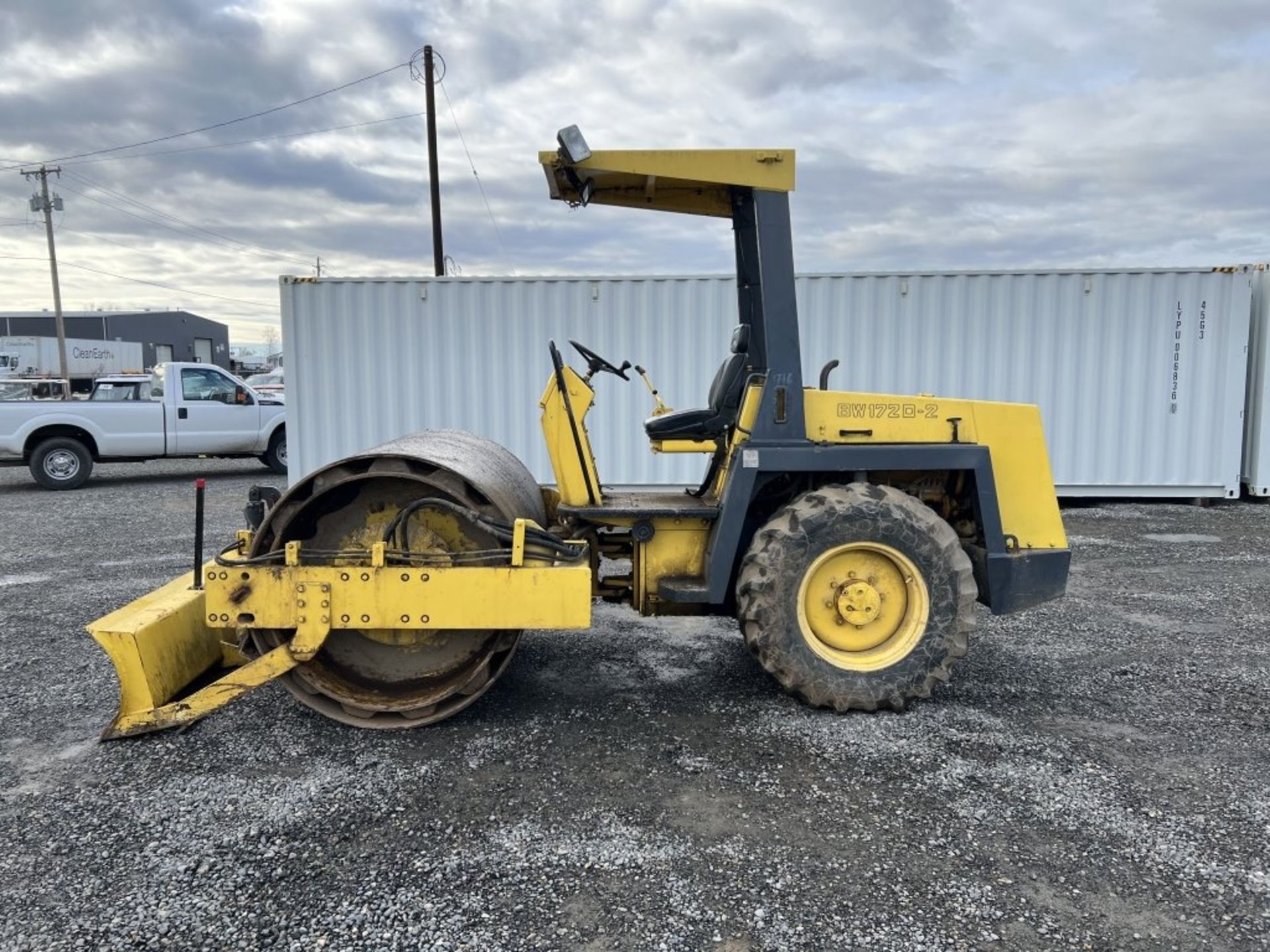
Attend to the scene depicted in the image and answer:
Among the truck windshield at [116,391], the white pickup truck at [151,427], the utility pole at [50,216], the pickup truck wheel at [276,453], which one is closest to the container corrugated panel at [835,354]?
the white pickup truck at [151,427]

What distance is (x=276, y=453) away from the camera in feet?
45.6

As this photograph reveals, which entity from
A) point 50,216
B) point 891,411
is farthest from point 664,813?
point 50,216

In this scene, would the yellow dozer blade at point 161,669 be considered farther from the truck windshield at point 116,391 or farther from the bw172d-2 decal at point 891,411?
the truck windshield at point 116,391

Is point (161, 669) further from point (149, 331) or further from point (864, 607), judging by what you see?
point (149, 331)

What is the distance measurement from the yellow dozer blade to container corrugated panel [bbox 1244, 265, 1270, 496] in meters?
11.4

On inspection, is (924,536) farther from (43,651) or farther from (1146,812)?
(43,651)

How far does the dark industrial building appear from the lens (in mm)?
57281

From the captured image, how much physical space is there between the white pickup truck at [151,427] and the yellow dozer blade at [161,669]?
906 centimetres

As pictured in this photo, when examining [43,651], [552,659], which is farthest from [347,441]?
[552,659]

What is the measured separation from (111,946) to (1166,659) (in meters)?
5.23

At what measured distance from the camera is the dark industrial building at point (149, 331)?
188ft

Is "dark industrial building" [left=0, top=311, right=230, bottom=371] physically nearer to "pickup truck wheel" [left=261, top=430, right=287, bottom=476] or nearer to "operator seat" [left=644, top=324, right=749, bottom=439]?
"pickup truck wheel" [left=261, top=430, right=287, bottom=476]

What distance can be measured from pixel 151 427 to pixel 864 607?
40.0 ft

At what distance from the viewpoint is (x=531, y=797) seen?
3295 mm
